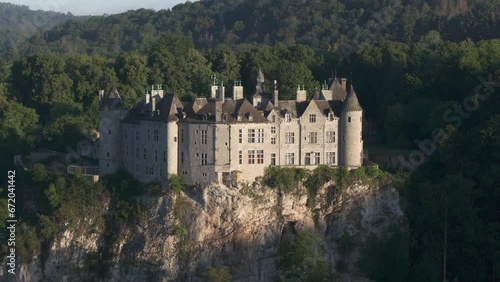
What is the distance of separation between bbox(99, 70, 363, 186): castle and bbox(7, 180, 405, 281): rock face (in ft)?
3.53

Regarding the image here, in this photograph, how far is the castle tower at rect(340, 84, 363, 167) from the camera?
5681 cm

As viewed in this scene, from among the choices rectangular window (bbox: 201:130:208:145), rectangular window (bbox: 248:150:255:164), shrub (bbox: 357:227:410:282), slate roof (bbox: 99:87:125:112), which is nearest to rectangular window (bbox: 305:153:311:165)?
rectangular window (bbox: 248:150:255:164)

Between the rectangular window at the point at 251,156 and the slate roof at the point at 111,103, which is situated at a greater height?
the slate roof at the point at 111,103

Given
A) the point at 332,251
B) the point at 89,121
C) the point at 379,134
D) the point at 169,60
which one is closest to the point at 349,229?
the point at 332,251

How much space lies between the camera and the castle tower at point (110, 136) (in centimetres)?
5788

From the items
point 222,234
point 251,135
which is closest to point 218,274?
point 222,234

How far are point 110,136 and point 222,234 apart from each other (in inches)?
267

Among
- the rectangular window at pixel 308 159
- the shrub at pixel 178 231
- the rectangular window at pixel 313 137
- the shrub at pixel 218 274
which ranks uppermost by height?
the rectangular window at pixel 313 137

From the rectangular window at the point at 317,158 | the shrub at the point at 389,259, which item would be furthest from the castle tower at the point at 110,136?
the shrub at the point at 389,259

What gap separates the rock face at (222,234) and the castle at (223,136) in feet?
3.53

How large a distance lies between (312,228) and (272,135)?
13.6 feet

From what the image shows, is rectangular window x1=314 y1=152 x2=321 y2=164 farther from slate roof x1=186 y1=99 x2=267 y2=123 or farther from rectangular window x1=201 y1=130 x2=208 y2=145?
rectangular window x1=201 y1=130 x2=208 y2=145

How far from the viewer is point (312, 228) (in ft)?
184

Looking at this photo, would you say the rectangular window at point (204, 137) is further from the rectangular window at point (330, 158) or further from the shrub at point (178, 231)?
the rectangular window at point (330, 158)
